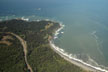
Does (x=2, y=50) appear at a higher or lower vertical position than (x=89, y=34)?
higher

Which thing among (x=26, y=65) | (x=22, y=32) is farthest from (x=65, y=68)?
(x=22, y=32)

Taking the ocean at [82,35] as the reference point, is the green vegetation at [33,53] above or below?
above

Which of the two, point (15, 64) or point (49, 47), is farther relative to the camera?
point (49, 47)

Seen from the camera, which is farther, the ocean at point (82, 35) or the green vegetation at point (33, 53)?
the ocean at point (82, 35)

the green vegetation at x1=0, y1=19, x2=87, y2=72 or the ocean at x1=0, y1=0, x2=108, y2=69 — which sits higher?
the green vegetation at x1=0, y1=19, x2=87, y2=72

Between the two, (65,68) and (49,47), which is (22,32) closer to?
(49,47)

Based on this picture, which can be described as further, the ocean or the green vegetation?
the ocean

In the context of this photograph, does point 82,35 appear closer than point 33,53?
No

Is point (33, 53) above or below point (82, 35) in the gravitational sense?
above
